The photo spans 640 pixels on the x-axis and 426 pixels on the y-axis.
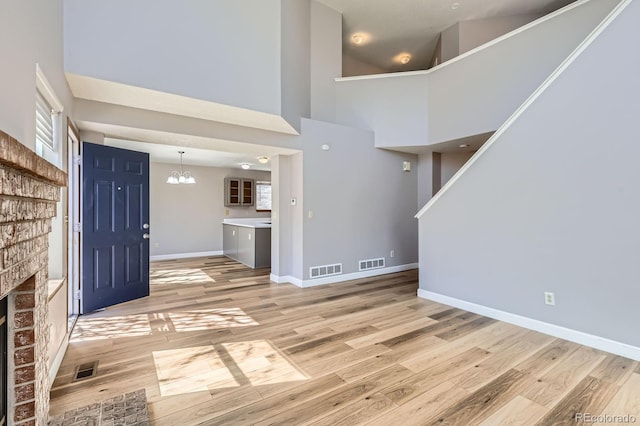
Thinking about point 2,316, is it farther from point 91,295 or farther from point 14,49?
point 91,295

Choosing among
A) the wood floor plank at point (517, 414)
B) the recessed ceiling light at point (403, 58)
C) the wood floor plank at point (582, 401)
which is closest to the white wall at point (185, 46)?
the wood floor plank at point (517, 414)

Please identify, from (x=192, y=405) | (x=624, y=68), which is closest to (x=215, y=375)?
(x=192, y=405)

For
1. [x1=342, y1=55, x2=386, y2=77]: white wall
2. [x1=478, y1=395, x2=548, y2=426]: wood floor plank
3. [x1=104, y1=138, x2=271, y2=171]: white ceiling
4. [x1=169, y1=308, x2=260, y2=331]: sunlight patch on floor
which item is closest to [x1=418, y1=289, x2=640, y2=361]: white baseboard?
[x1=478, y1=395, x2=548, y2=426]: wood floor plank

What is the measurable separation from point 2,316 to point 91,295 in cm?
271

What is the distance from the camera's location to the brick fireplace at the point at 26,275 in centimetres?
116

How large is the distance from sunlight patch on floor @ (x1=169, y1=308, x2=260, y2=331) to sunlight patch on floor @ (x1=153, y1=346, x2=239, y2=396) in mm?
528

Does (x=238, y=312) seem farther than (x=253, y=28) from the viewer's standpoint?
Yes

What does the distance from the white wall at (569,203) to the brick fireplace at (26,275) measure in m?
3.75

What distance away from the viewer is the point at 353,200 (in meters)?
5.26

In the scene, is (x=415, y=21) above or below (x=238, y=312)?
above

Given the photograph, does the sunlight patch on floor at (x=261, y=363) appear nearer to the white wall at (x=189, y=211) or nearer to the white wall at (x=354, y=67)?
the white wall at (x=189, y=211)

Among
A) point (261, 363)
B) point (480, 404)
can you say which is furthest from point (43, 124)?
point (480, 404)

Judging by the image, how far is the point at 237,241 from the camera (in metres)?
7.11

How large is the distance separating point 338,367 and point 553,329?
2.16 m
